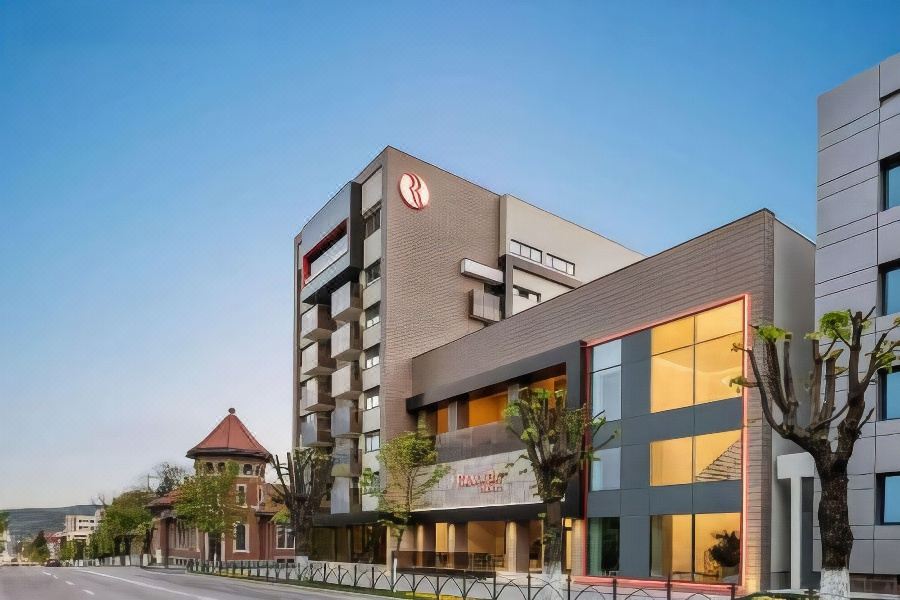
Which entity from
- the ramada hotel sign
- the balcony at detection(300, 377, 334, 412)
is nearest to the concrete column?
the ramada hotel sign

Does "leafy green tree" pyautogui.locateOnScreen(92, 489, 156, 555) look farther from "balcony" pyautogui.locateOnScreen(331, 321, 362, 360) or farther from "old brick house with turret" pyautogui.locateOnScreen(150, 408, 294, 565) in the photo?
"balcony" pyautogui.locateOnScreen(331, 321, 362, 360)

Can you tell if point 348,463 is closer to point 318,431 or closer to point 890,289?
point 318,431

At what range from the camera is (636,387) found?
37.3 meters

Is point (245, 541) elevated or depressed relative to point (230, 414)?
depressed

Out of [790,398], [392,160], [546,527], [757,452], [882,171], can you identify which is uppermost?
[392,160]

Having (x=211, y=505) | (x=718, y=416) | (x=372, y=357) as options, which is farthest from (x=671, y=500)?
(x=211, y=505)

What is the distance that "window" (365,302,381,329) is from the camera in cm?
5738

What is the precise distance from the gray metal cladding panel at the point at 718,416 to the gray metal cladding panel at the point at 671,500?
87.4 inches

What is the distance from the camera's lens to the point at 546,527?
108ft

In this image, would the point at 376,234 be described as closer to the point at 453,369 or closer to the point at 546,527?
the point at 453,369

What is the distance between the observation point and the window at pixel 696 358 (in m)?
32.9

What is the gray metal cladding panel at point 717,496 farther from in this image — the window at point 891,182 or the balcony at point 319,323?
the balcony at point 319,323

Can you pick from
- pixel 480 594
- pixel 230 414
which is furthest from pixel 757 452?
pixel 230 414

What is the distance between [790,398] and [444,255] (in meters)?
36.6
